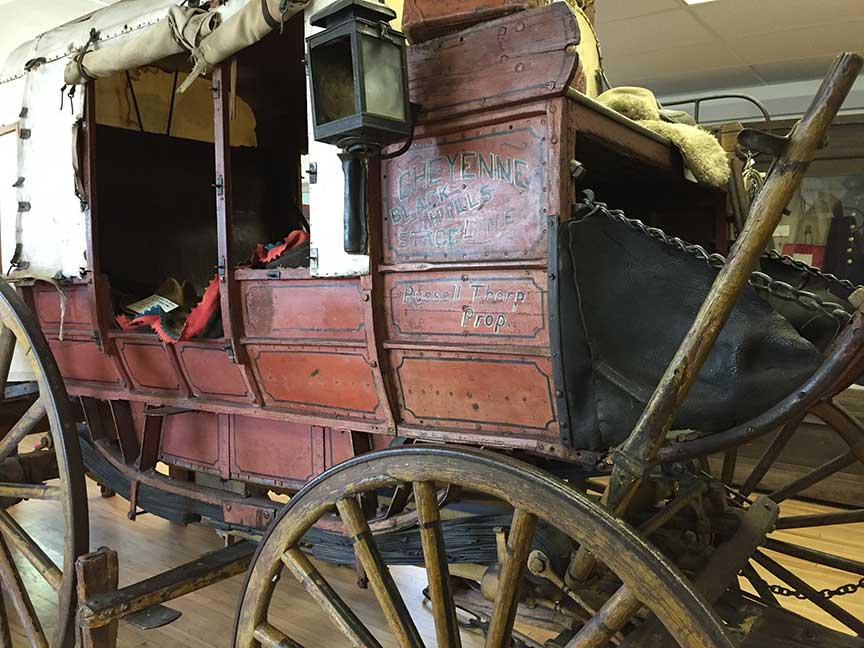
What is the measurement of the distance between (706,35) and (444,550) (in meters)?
5.32

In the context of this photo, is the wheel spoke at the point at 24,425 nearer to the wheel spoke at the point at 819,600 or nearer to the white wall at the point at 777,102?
the wheel spoke at the point at 819,600

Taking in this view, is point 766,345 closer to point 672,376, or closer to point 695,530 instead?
point 672,376

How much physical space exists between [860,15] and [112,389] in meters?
5.30

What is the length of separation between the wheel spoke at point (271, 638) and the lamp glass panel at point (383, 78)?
3.83ft

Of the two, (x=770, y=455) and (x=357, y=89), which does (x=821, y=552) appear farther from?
(x=357, y=89)

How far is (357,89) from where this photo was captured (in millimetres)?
1564

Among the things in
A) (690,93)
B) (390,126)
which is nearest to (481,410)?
(390,126)

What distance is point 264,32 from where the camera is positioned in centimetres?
192

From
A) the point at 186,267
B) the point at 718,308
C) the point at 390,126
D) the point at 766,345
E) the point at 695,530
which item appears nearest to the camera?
the point at 718,308

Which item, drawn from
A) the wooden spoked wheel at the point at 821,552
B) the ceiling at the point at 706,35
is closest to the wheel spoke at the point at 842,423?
the wooden spoked wheel at the point at 821,552

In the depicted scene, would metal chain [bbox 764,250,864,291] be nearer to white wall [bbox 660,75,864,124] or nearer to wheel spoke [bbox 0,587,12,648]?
wheel spoke [bbox 0,587,12,648]

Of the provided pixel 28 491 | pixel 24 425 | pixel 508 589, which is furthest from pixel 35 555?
pixel 508 589

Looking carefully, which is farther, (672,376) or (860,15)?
(860,15)

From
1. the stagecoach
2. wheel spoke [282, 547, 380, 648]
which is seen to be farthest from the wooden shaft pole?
wheel spoke [282, 547, 380, 648]
